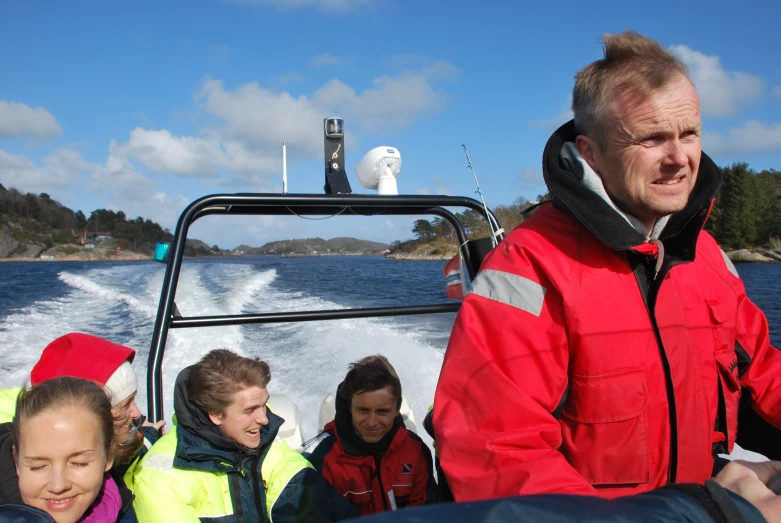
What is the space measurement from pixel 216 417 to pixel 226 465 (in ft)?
0.57

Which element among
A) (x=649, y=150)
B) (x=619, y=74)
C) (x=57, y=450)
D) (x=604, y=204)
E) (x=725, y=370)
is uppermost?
(x=619, y=74)

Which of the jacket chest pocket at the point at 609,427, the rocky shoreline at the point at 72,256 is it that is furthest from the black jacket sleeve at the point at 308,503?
the rocky shoreline at the point at 72,256

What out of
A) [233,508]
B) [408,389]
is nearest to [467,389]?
[233,508]

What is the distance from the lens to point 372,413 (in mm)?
2260

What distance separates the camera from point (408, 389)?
14.4 ft

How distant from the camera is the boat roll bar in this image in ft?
6.97

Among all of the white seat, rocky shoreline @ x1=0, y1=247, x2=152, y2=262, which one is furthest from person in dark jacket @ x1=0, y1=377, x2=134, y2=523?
rocky shoreline @ x1=0, y1=247, x2=152, y2=262

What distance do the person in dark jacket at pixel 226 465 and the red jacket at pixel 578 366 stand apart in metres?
→ 1.08

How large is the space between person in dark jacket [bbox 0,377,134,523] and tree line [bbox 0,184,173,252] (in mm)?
33159

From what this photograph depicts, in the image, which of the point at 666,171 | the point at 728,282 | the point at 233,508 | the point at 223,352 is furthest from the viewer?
the point at 223,352

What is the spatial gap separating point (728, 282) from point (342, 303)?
26.8 ft

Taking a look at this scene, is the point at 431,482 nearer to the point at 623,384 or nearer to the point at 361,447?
the point at 361,447

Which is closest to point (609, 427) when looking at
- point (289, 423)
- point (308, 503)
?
point (308, 503)

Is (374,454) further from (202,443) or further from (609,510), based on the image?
(609,510)
